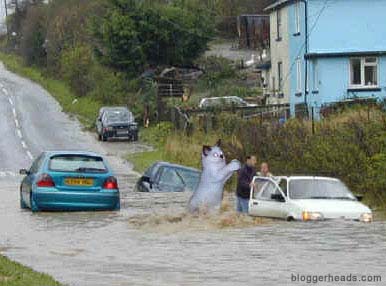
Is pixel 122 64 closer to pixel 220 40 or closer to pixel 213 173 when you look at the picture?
pixel 220 40

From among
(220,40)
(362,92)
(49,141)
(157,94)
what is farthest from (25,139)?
(220,40)

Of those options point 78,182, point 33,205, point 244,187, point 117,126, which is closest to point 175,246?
point 244,187

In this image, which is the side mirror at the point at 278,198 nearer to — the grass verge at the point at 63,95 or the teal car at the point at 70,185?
the teal car at the point at 70,185

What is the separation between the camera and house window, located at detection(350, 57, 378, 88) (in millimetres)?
49281

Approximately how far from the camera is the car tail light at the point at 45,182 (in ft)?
78.4

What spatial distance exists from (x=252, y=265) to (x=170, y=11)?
2067 inches

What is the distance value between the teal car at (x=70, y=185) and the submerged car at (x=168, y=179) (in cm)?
475

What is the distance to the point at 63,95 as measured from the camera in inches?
3263

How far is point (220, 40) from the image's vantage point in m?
85.6

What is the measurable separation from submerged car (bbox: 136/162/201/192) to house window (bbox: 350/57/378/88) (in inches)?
805

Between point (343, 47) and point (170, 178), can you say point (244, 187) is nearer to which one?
point (170, 178)

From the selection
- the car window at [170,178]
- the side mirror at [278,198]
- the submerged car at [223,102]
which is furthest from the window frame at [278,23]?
the side mirror at [278,198]

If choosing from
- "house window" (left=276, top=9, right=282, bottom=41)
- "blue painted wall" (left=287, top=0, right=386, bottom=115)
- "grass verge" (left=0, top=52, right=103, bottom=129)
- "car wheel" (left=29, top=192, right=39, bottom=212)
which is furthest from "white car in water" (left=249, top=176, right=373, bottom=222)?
"grass verge" (left=0, top=52, right=103, bottom=129)

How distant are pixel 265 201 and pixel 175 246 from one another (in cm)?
541
